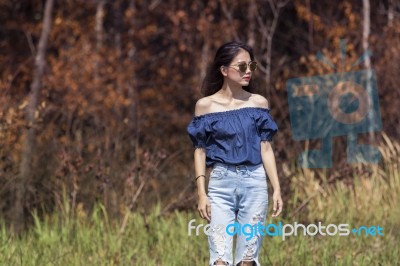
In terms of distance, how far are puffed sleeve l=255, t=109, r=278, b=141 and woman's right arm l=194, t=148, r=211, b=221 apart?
0.34 m

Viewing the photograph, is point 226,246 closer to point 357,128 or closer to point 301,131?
point 301,131

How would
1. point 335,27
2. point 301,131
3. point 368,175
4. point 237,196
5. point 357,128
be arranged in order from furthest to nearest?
point 335,27 → point 357,128 → point 301,131 → point 368,175 → point 237,196

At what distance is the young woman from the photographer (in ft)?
16.3

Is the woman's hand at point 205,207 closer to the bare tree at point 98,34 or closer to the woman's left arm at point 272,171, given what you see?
the woman's left arm at point 272,171

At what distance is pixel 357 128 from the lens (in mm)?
12633

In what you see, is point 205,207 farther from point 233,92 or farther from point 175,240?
point 175,240

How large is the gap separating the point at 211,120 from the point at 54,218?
3.51 metres

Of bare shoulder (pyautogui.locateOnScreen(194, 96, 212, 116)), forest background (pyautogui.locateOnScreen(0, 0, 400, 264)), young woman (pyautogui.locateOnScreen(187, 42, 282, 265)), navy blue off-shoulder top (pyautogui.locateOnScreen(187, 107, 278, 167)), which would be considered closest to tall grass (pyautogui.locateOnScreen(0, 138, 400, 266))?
forest background (pyautogui.locateOnScreen(0, 0, 400, 264))

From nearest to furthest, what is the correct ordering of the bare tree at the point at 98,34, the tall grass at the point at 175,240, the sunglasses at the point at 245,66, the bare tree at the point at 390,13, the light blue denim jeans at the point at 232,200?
the light blue denim jeans at the point at 232,200 → the sunglasses at the point at 245,66 → the tall grass at the point at 175,240 → the bare tree at the point at 390,13 → the bare tree at the point at 98,34

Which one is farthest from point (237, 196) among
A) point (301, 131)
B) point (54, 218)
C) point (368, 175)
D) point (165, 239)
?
point (301, 131)

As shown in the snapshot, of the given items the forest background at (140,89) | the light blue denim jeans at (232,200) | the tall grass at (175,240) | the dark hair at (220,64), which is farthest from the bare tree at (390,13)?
the light blue denim jeans at (232,200)

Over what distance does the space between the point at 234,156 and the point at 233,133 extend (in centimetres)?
13

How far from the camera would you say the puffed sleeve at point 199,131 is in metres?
5.07

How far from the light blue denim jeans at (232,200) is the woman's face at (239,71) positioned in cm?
49
